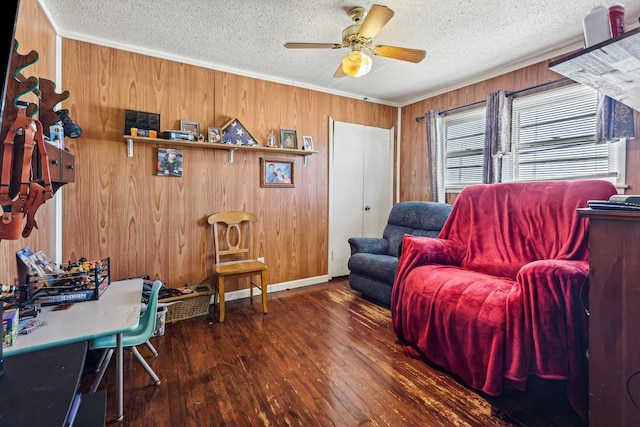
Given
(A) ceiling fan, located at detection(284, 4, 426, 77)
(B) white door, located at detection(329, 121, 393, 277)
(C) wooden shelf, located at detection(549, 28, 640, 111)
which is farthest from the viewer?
(B) white door, located at detection(329, 121, 393, 277)

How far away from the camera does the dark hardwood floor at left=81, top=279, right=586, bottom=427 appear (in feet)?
5.03

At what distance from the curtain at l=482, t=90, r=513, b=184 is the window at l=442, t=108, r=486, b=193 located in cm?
26

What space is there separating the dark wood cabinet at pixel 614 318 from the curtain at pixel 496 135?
2.06m

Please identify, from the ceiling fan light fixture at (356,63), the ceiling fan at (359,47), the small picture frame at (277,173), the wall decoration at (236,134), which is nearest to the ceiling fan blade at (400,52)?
the ceiling fan at (359,47)

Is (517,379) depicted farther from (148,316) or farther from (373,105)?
(373,105)

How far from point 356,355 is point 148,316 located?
139cm

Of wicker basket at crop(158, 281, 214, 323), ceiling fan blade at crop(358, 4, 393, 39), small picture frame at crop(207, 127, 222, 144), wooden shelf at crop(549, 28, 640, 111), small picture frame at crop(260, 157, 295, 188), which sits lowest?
wicker basket at crop(158, 281, 214, 323)

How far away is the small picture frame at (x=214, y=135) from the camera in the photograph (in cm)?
301

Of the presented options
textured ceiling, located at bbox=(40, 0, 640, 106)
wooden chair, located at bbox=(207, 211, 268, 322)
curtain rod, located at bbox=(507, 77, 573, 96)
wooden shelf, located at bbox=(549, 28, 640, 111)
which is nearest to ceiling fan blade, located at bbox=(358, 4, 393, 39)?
textured ceiling, located at bbox=(40, 0, 640, 106)

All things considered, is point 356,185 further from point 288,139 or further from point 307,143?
point 288,139

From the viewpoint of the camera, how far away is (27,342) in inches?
45.1

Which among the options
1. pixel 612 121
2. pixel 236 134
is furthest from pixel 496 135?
pixel 236 134

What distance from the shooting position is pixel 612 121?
230 cm

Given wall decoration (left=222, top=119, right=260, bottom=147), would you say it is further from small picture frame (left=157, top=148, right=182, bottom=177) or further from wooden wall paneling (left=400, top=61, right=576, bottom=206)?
wooden wall paneling (left=400, top=61, right=576, bottom=206)
